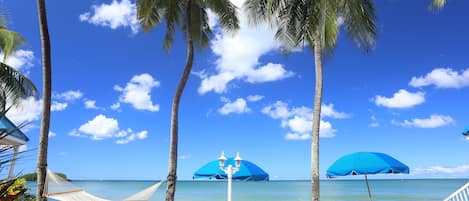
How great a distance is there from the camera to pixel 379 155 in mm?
7102

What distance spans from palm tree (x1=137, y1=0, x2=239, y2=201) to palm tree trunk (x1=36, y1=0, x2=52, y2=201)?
2.52m

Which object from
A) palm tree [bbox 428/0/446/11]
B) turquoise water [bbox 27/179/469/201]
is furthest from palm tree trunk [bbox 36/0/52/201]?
turquoise water [bbox 27/179/469/201]

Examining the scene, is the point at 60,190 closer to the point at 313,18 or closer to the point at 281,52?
the point at 281,52

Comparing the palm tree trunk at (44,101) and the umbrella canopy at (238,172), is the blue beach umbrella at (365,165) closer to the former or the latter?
the umbrella canopy at (238,172)

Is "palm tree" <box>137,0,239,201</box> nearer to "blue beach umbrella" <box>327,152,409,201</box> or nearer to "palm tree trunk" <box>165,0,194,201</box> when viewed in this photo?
"palm tree trunk" <box>165,0,194,201</box>

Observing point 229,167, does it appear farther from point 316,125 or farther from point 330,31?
point 330,31

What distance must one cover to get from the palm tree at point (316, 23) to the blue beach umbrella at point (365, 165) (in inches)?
20.4

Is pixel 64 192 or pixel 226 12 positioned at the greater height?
pixel 226 12

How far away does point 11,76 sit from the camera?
883 centimetres

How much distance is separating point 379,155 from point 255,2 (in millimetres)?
3406

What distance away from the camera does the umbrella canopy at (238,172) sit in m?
7.26

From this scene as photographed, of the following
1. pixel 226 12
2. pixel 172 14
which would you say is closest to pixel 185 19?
pixel 172 14

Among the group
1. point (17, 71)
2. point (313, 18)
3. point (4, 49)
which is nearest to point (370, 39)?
point (313, 18)

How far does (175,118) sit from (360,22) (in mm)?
3743
